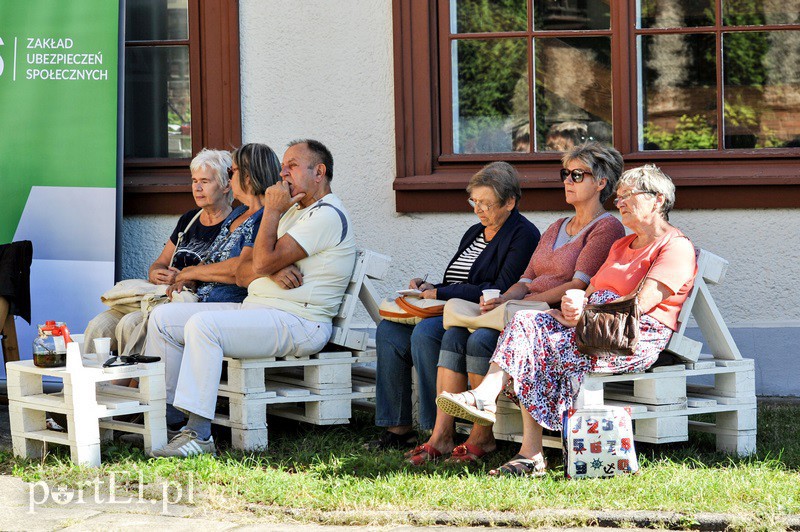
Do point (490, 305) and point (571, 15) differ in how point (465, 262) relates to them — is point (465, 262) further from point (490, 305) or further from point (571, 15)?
point (571, 15)

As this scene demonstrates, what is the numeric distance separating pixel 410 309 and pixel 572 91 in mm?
2022

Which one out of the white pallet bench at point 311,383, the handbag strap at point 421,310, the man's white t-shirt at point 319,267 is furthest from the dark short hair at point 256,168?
the handbag strap at point 421,310

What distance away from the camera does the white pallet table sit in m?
4.66

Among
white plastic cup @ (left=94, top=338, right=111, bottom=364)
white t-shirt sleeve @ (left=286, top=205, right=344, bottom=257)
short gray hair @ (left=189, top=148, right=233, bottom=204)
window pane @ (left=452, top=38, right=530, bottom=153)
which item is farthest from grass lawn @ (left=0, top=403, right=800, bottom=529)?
window pane @ (left=452, top=38, right=530, bottom=153)

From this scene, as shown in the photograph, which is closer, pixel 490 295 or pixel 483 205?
pixel 490 295

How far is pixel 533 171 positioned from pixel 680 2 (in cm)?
124

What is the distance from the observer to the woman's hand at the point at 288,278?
5.16 m

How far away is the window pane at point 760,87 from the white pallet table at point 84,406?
11.3ft

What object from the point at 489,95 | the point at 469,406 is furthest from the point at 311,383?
the point at 489,95

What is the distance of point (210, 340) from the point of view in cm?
487

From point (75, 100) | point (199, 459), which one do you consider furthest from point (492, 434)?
point (75, 100)

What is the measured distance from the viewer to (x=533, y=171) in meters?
6.25

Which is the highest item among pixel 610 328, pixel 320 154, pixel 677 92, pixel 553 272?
pixel 677 92

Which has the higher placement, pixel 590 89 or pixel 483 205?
pixel 590 89
